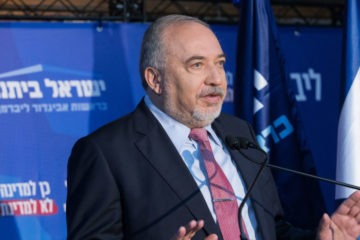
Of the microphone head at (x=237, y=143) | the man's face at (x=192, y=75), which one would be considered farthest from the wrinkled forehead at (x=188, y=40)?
the microphone head at (x=237, y=143)

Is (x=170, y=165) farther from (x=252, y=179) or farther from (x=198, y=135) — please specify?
(x=252, y=179)

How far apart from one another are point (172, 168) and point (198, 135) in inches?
7.6

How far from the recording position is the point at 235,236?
5.39 ft

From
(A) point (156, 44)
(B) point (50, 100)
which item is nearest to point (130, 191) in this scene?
(A) point (156, 44)

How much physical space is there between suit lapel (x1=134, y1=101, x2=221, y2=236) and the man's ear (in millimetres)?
98

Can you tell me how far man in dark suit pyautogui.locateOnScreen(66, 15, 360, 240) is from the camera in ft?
5.24

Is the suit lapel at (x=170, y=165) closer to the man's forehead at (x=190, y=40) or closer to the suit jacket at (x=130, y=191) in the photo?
the suit jacket at (x=130, y=191)

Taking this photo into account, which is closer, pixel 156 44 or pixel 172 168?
pixel 172 168

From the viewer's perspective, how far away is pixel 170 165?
167cm

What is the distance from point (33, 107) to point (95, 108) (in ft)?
1.22

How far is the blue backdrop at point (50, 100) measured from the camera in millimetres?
2906

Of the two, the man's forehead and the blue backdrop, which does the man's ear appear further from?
the blue backdrop

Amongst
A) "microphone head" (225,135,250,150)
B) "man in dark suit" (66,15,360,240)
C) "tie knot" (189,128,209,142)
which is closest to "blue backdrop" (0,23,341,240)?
"man in dark suit" (66,15,360,240)

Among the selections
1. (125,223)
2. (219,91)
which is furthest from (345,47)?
(125,223)
